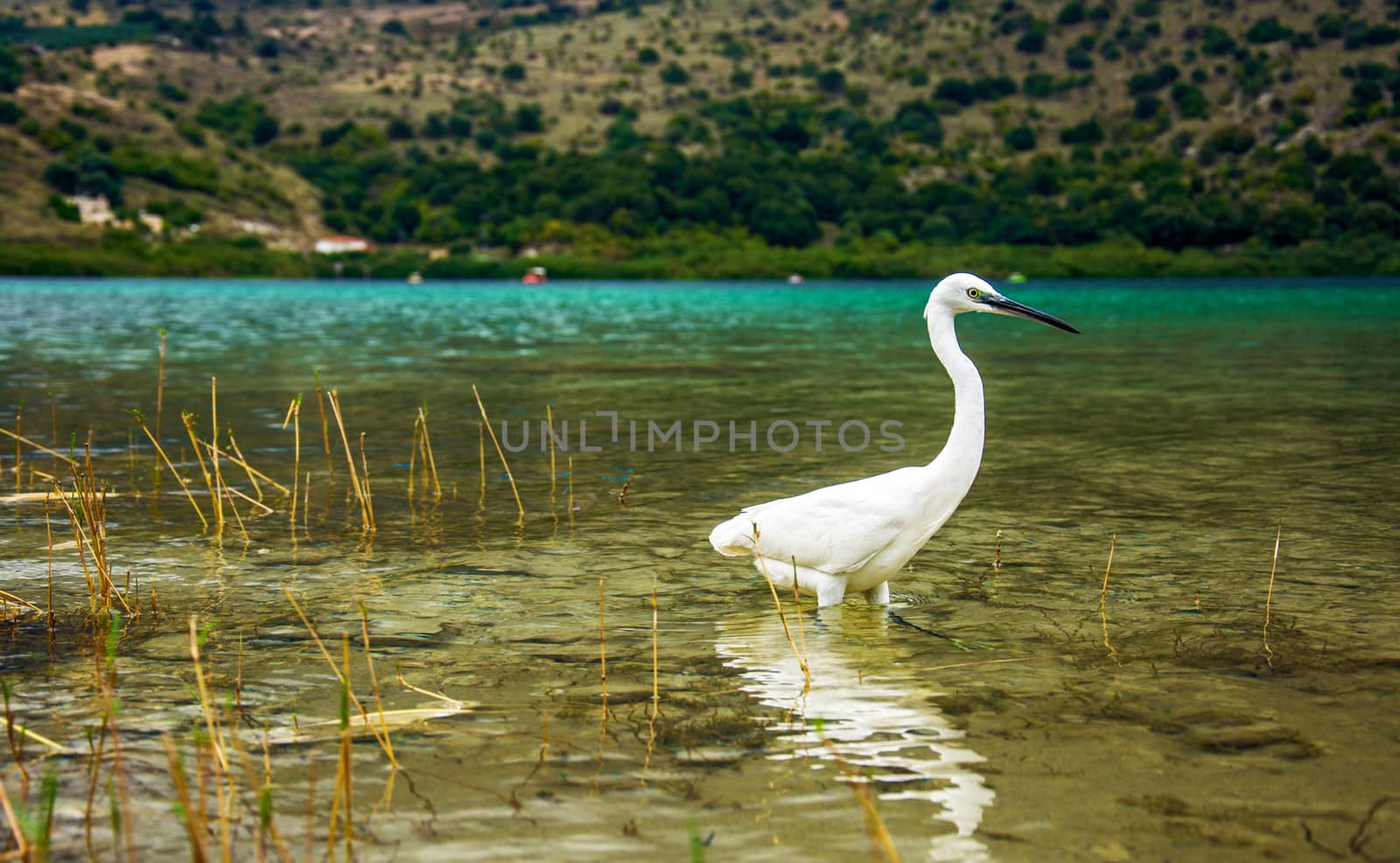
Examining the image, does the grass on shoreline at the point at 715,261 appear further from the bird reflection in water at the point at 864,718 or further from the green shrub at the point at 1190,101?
the bird reflection in water at the point at 864,718

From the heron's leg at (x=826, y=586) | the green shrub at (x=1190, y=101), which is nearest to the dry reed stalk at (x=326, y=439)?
the heron's leg at (x=826, y=586)

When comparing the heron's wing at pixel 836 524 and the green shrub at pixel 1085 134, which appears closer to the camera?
the heron's wing at pixel 836 524

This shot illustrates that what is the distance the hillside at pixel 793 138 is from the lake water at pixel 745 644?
10035cm

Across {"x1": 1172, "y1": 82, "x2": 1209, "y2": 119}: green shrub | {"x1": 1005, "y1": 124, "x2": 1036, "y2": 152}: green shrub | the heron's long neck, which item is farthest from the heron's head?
{"x1": 1172, "y1": 82, "x2": 1209, "y2": 119}: green shrub

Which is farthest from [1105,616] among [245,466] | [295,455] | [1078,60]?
[1078,60]

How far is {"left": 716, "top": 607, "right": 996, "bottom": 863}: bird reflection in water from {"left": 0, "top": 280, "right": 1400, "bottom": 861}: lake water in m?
0.02

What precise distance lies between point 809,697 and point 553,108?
167 meters

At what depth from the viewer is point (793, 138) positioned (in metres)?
144

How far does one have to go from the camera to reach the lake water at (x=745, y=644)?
489 centimetres

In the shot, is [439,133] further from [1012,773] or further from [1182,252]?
[1012,773]

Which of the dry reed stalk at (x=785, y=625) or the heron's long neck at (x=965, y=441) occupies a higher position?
the heron's long neck at (x=965, y=441)

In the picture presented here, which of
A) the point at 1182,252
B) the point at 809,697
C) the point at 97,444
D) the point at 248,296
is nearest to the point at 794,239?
the point at 1182,252

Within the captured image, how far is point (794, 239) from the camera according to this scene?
122m

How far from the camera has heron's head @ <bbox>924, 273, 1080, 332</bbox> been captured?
7730 millimetres
